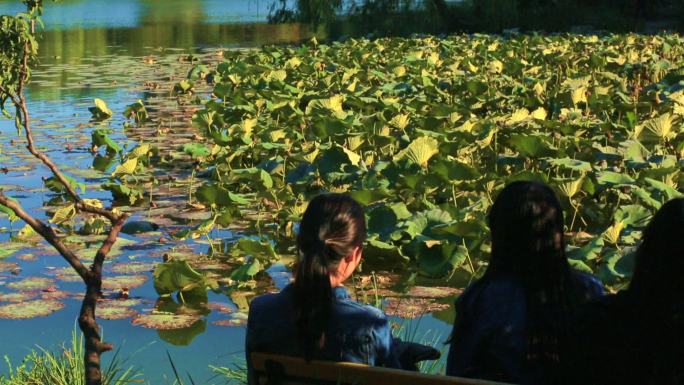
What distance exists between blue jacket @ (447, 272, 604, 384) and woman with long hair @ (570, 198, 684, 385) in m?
0.28

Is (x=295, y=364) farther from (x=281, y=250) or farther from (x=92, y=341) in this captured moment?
(x=281, y=250)

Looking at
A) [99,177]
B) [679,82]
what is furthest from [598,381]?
[679,82]

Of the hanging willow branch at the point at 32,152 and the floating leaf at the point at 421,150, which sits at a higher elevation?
the hanging willow branch at the point at 32,152

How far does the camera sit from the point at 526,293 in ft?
7.76

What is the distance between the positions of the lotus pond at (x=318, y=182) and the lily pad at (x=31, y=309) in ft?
0.04

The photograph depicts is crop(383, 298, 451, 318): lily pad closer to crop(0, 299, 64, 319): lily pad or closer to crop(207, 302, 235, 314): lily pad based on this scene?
crop(207, 302, 235, 314): lily pad

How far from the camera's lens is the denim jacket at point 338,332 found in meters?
2.34

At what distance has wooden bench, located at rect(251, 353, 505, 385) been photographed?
2.14 metres

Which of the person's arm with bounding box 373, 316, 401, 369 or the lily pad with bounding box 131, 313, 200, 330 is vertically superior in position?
the person's arm with bounding box 373, 316, 401, 369

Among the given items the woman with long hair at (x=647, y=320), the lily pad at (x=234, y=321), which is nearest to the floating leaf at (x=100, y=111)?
the lily pad at (x=234, y=321)

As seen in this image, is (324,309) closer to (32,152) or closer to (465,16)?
(32,152)

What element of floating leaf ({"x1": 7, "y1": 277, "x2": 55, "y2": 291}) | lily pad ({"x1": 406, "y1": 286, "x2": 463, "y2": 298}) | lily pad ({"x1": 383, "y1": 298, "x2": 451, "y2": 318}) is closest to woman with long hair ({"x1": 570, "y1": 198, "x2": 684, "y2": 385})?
lily pad ({"x1": 383, "y1": 298, "x2": 451, "y2": 318})

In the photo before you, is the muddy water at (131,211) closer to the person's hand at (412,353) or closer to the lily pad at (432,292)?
the lily pad at (432,292)

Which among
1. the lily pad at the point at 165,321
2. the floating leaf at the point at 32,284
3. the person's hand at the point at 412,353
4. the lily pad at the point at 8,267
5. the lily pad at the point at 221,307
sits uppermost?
the person's hand at the point at 412,353
